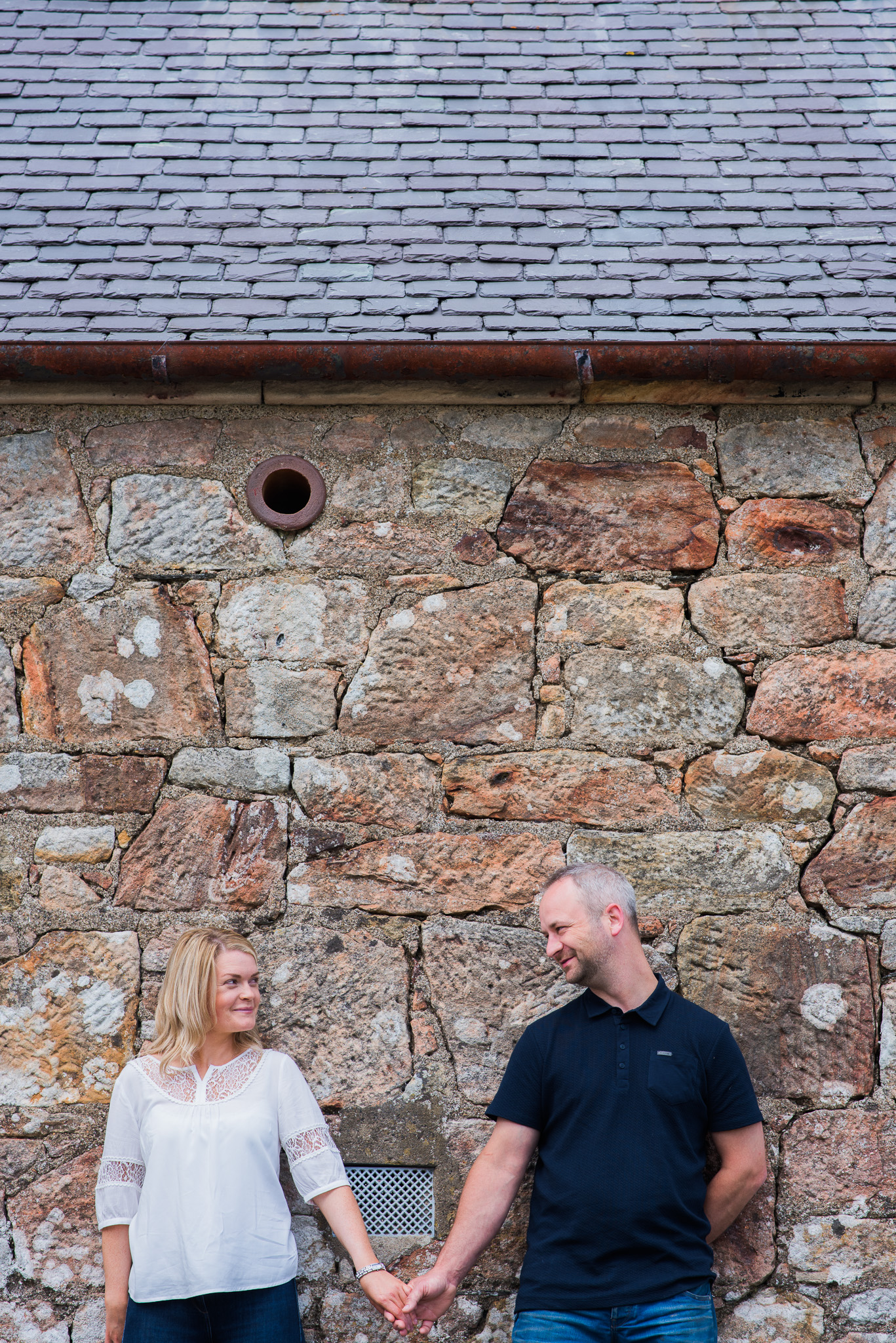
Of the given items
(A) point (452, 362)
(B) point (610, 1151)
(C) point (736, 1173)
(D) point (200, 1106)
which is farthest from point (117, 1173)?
(A) point (452, 362)

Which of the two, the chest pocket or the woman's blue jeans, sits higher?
the chest pocket

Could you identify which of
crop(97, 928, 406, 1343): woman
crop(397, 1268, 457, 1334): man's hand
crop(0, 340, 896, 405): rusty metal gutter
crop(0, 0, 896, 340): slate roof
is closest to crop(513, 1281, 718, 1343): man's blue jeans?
crop(397, 1268, 457, 1334): man's hand

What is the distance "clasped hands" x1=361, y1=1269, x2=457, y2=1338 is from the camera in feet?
7.39

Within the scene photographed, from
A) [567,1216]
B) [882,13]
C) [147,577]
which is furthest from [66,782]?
[882,13]

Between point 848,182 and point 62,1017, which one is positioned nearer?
point 62,1017

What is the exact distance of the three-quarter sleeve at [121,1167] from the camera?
237 centimetres

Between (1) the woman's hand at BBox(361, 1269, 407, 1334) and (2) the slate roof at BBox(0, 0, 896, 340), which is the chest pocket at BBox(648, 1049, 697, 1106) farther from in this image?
(2) the slate roof at BBox(0, 0, 896, 340)

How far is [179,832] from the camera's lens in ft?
8.86

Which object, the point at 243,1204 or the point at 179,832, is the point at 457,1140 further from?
the point at 179,832

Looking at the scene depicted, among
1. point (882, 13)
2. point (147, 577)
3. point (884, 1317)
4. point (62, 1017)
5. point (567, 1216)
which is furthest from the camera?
point (882, 13)

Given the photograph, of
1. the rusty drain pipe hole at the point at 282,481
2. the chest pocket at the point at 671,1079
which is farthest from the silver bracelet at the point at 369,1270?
the rusty drain pipe hole at the point at 282,481

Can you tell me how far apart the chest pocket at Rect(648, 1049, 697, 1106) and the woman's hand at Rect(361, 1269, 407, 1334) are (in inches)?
27.8

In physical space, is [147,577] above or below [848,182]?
below

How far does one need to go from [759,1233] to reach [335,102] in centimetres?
356
